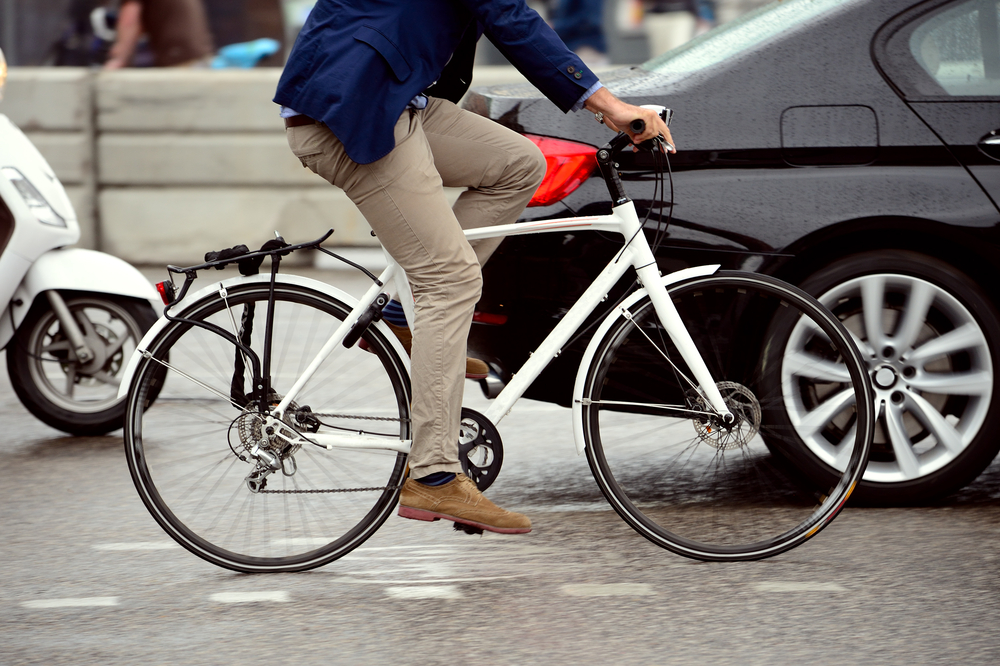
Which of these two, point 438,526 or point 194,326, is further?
point 438,526

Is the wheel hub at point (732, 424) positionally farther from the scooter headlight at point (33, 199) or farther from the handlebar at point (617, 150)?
the scooter headlight at point (33, 199)

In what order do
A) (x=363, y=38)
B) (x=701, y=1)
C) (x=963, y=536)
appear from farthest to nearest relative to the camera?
(x=701, y=1) → (x=963, y=536) → (x=363, y=38)

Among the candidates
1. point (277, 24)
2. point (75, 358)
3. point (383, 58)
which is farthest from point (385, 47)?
point (277, 24)

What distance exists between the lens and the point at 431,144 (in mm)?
3732

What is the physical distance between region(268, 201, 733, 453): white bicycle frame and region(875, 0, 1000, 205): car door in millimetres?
1002

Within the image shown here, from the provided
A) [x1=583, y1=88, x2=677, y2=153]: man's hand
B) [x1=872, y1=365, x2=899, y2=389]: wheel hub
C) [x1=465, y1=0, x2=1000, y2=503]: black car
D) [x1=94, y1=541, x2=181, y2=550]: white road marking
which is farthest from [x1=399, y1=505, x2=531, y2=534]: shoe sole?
[x1=872, y1=365, x2=899, y2=389]: wheel hub

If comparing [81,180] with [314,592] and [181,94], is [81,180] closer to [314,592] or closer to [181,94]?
[181,94]

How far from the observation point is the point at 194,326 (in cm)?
374

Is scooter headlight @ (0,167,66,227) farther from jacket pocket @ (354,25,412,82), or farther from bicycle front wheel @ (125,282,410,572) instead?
jacket pocket @ (354,25,412,82)

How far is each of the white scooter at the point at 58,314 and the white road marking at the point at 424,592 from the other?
6.94 feet

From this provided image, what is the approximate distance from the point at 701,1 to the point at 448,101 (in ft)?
27.9

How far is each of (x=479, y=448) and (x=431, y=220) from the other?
64 cm

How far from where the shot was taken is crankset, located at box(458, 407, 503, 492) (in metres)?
3.76

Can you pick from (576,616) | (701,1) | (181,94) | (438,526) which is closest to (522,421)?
(438,526)
